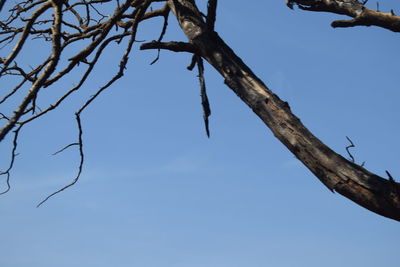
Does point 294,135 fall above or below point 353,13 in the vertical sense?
below

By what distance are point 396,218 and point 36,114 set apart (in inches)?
119

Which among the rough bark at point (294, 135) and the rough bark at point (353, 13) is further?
the rough bark at point (353, 13)

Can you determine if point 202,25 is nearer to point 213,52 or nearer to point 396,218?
point 213,52

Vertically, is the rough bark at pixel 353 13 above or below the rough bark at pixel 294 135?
above

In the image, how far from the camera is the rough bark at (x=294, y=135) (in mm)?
2672

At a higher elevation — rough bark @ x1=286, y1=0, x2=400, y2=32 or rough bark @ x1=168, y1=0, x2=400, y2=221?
rough bark @ x1=286, y1=0, x2=400, y2=32

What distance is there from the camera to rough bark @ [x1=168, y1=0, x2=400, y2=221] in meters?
2.67

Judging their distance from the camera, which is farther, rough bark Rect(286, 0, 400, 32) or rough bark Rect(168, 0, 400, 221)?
rough bark Rect(286, 0, 400, 32)

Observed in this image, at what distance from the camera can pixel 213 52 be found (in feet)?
12.0

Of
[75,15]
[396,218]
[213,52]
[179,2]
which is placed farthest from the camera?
[75,15]

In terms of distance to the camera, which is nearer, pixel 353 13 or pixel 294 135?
pixel 294 135

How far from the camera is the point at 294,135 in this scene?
298 centimetres

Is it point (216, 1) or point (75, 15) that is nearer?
point (216, 1)

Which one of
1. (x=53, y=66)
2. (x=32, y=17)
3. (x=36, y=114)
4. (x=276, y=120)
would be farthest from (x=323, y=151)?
(x=36, y=114)
